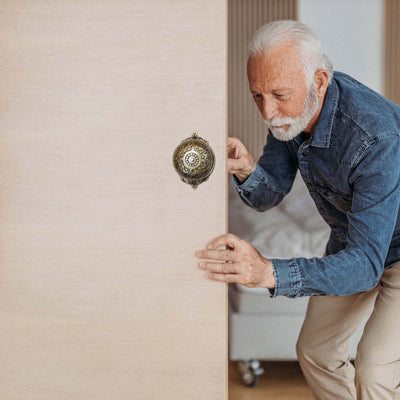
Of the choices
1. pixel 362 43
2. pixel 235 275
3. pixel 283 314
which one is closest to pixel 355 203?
pixel 235 275

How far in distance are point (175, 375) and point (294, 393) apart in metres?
1.27

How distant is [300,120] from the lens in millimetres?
1174

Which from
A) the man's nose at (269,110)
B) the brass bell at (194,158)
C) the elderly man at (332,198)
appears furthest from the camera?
the man's nose at (269,110)

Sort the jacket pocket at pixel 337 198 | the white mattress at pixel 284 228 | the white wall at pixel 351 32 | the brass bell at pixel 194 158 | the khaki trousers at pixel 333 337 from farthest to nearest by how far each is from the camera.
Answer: the white wall at pixel 351 32, the white mattress at pixel 284 228, the khaki trousers at pixel 333 337, the jacket pocket at pixel 337 198, the brass bell at pixel 194 158

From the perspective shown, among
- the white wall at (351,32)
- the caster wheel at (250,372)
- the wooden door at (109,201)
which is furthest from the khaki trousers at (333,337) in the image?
the white wall at (351,32)

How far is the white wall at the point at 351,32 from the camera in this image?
3654 millimetres

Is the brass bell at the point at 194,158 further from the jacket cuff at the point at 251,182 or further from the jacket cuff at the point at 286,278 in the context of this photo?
the jacket cuff at the point at 251,182

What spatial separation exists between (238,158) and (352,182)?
25 centimetres

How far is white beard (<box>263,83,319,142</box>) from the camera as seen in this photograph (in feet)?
3.79

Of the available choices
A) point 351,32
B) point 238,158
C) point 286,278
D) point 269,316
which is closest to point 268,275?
point 286,278

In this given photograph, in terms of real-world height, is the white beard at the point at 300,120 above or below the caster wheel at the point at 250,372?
above

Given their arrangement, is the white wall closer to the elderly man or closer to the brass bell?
the elderly man

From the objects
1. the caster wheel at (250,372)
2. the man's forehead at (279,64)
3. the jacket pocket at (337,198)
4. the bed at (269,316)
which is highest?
the man's forehead at (279,64)

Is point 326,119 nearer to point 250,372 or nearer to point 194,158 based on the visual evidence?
point 194,158
